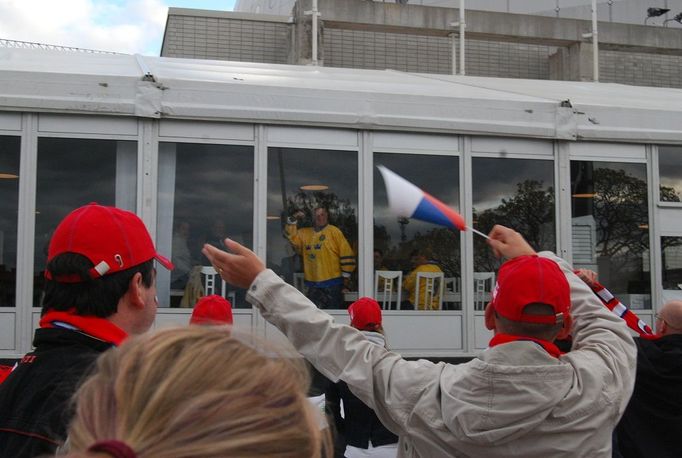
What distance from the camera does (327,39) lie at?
495 inches

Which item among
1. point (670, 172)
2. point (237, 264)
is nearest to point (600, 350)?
point (237, 264)

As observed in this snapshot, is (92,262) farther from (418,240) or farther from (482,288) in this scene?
(482,288)

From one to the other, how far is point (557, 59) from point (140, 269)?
12803mm

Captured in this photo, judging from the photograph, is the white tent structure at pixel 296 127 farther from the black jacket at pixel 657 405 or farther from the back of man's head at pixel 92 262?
the back of man's head at pixel 92 262

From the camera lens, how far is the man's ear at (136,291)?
6.89 feet

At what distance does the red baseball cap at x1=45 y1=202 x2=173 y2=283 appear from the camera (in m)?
2.05

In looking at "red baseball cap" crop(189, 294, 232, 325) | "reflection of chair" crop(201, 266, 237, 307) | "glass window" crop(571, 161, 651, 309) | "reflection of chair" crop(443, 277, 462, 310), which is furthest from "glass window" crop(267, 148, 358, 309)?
"glass window" crop(571, 161, 651, 309)

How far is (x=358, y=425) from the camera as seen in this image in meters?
4.60

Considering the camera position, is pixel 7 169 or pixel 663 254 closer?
pixel 7 169

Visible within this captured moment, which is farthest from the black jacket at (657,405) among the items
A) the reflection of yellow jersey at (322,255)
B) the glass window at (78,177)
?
the glass window at (78,177)

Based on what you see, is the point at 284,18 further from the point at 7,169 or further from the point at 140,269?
the point at 140,269

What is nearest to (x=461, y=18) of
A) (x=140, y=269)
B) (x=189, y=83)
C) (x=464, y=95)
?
(x=464, y=95)

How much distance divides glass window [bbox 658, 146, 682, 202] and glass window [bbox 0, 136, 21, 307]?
5.94 meters

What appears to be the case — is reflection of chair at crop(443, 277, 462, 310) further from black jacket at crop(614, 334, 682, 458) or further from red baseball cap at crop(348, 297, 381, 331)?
black jacket at crop(614, 334, 682, 458)
